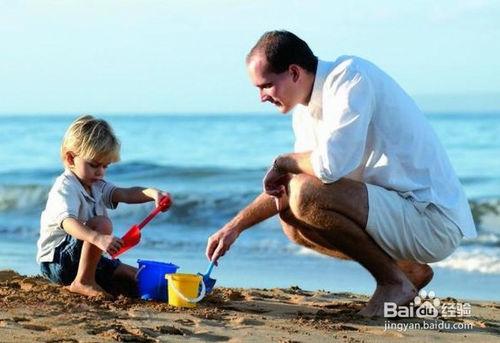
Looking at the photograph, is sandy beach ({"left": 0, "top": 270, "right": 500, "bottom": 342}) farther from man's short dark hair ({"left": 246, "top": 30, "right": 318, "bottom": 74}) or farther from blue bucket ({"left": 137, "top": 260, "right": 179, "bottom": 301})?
man's short dark hair ({"left": 246, "top": 30, "right": 318, "bottom": 74})

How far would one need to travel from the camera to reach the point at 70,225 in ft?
15.9

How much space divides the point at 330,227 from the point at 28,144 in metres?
21.9

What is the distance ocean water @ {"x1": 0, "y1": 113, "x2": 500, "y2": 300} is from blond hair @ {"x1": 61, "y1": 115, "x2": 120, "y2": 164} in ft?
6.52

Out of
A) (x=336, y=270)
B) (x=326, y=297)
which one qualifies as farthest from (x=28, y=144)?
(x=326, y=297)

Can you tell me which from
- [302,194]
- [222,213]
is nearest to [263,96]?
[302,194]

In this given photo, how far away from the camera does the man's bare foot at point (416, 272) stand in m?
5.03

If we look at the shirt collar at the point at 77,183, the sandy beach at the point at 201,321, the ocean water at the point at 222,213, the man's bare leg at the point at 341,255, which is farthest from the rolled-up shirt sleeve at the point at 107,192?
the ocean water at the point at 222,213

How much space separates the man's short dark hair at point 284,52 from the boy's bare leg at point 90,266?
112 centimetres

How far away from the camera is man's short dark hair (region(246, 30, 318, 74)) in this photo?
14.9 ft

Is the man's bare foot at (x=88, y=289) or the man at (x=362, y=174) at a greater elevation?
the man at (x=362, y=174)

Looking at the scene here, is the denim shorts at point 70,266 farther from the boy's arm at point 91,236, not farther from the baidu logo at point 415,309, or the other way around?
the baidu logo at point 415,309

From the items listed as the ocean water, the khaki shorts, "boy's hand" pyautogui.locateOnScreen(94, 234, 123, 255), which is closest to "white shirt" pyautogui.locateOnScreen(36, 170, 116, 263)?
"boy's hand" pyautogui.locateOnScreen(94, 234, 123, 255)

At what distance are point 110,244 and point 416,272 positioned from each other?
152 centimetres

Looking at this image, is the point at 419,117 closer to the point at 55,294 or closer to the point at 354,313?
the point at 354,313
